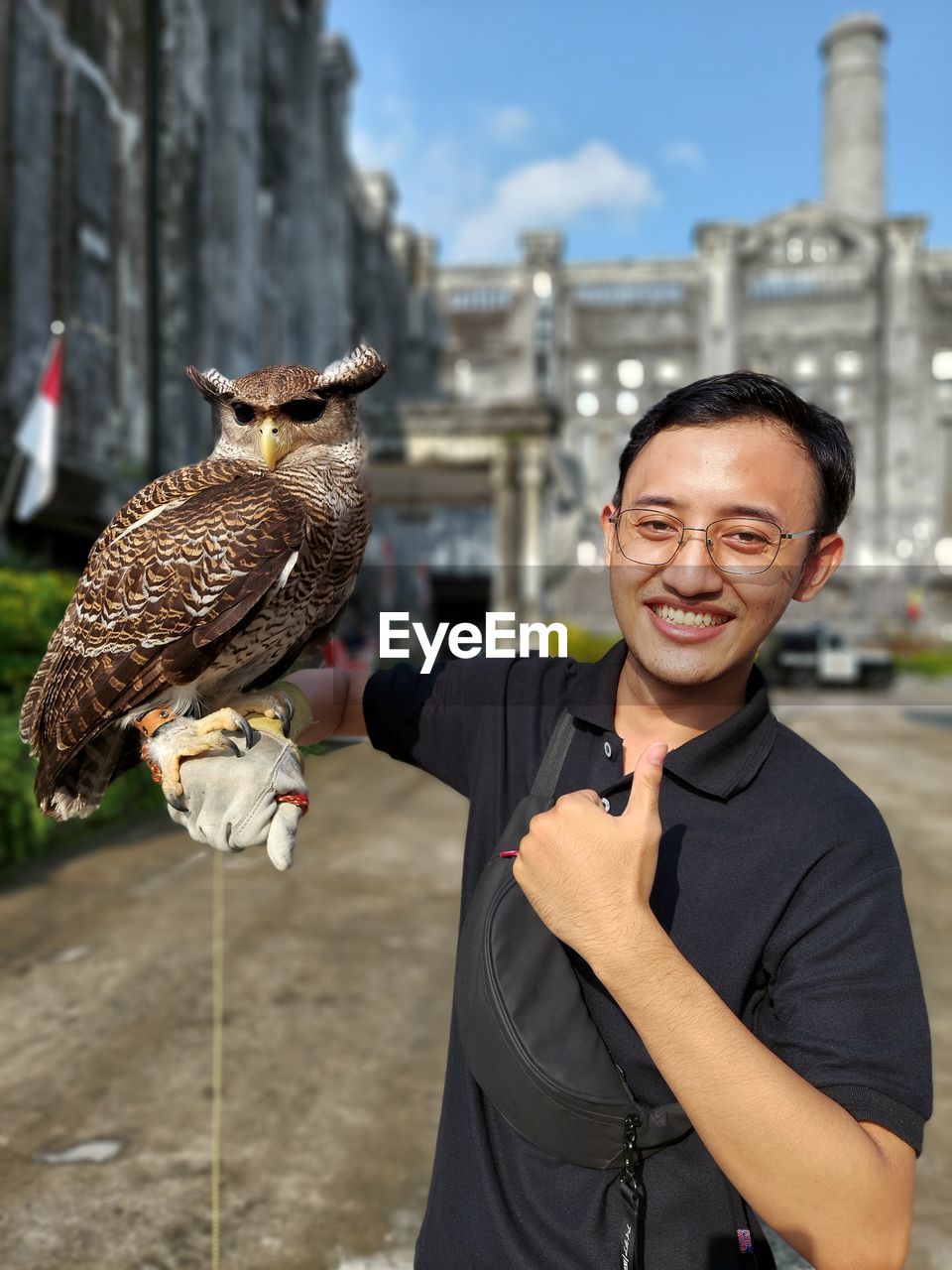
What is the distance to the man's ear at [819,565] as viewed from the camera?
1.41 m

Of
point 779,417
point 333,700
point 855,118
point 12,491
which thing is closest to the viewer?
point 779,417

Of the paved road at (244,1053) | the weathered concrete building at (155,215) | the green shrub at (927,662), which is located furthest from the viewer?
the weathered concrete building at (155,215)

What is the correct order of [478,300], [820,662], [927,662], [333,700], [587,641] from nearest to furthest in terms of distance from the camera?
[333,700] < [587,641] < [927,662] < [820,662] < [478,300]

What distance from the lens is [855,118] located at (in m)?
46.8

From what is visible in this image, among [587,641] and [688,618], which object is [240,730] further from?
[587,641]

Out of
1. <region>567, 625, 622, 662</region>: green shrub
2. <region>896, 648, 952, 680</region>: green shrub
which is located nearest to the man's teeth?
<region>567, 625, 622, 662</region>: green shrub

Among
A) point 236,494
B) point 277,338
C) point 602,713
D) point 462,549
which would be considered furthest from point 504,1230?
point 462,549

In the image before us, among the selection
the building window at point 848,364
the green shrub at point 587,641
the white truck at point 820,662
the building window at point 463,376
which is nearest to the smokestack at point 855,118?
the building window at point 848,364

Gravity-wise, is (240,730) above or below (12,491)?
below

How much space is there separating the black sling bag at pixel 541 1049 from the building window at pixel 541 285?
3611cm

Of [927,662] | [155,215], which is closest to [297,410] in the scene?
[155,215]

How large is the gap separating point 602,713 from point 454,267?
3809cm

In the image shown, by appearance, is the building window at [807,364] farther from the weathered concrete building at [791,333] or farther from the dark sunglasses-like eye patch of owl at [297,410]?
the dark sunglasses-like eye patch of owl at [297,410]

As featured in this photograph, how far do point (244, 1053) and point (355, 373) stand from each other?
3625 mm
